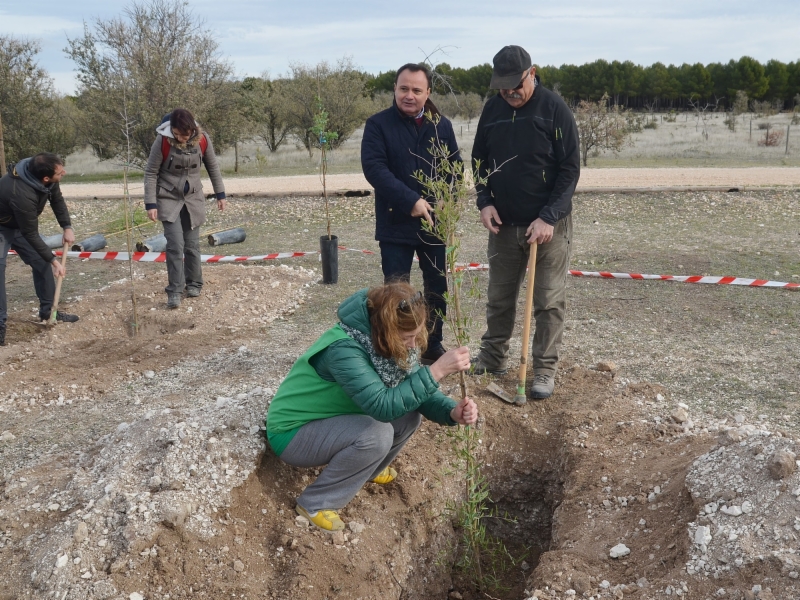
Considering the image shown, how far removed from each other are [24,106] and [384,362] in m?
22.5

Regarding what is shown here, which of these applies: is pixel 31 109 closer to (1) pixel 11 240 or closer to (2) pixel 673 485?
(1) pixel 11 240

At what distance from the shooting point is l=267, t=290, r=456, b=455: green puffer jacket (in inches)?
124

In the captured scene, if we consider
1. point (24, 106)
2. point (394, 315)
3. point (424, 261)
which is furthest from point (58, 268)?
point (24, 106)

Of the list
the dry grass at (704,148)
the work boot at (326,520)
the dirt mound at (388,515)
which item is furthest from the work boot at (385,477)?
the dry grass at (704,148)

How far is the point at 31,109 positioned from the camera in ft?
72.3

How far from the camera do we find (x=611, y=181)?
16922 millimetres

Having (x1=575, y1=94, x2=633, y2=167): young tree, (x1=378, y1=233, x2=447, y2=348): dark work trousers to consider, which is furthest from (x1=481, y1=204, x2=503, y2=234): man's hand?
(x1=575, y1=94, x2=633, y2=167): young tree

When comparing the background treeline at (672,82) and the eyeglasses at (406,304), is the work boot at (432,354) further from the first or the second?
the background treeline at (672,82)

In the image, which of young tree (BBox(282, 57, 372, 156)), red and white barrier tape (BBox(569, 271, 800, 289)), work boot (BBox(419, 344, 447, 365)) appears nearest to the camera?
work boot (BBox(419, 344, 447, 365))

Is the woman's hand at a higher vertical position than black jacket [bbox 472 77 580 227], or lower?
lower

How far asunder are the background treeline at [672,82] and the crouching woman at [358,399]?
43.1 metres

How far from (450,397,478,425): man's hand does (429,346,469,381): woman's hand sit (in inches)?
8.8

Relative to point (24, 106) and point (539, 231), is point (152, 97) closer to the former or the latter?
point (24, 106)

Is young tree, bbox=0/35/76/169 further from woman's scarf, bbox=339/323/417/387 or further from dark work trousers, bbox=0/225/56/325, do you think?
woman's scarf, bbox=339/323/417/387
